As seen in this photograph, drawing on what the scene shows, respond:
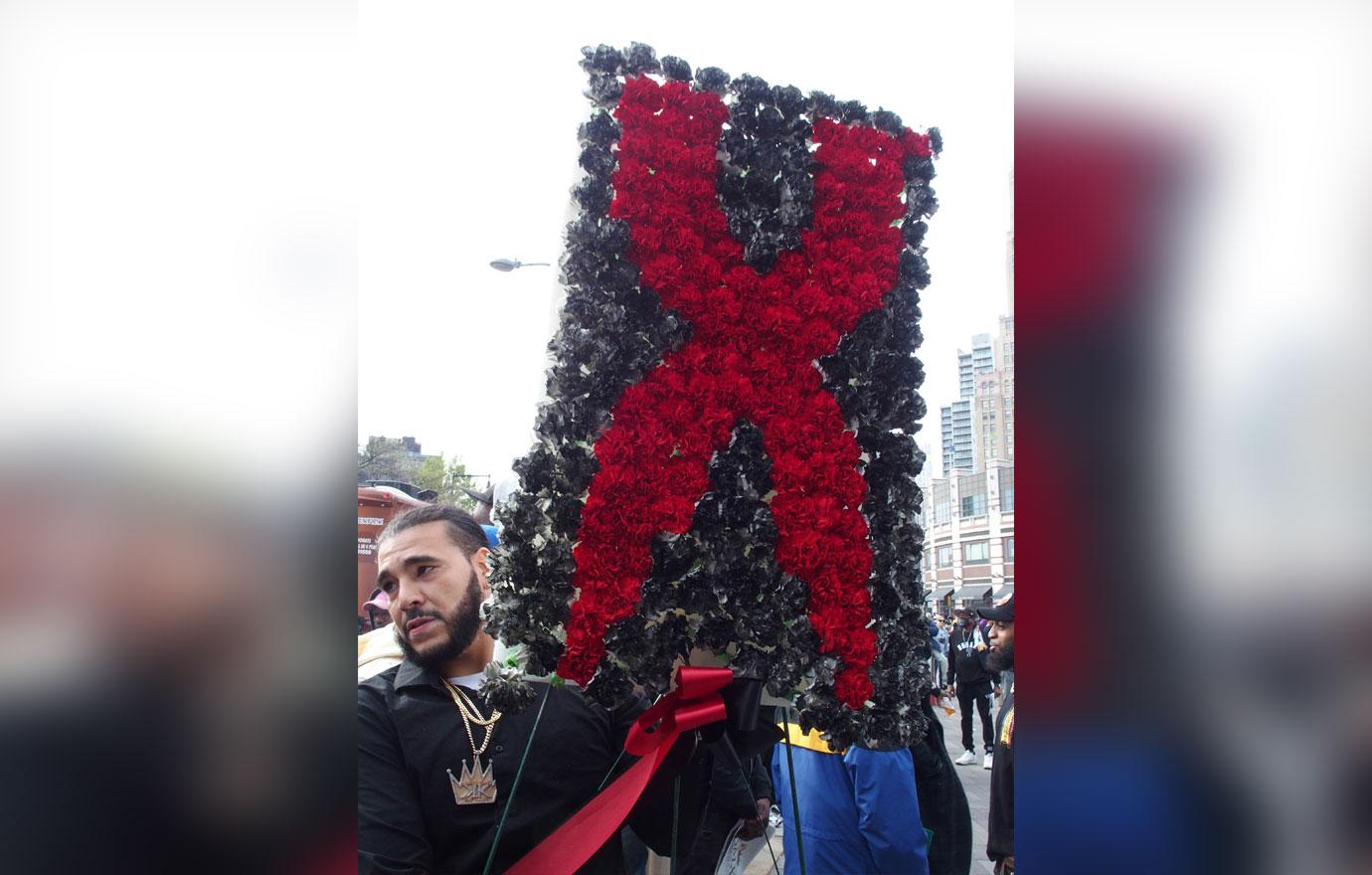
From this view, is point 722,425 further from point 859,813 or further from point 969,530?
point 859,813

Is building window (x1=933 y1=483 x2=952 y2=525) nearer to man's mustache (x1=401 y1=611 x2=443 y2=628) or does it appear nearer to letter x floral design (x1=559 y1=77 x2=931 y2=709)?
letter x floral design (x1=559 y1=77 x2=931 y2=709)

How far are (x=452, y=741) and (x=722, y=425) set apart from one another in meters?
1.10

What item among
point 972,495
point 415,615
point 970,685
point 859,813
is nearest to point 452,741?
point 415,615

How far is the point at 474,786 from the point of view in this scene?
242cm

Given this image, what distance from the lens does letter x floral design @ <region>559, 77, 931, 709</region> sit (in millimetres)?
2205

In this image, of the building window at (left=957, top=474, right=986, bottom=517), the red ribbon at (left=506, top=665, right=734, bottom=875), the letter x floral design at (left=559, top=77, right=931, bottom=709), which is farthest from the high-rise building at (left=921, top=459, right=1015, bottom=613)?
the red ribbon at (left=506, top=665, right=734, bottom=875)
